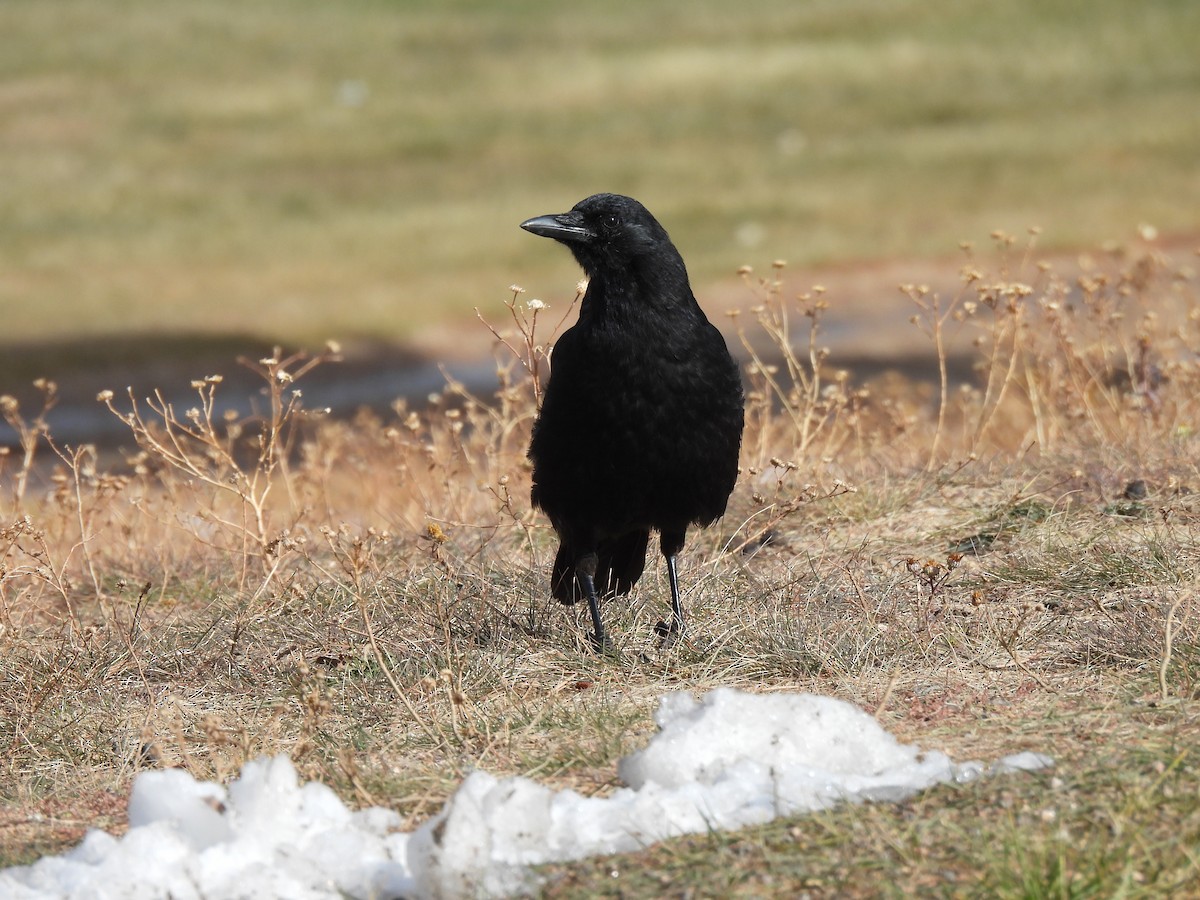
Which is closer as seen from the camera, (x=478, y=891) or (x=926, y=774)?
(x=478, y=891)

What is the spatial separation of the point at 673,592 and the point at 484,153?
24.0 meters

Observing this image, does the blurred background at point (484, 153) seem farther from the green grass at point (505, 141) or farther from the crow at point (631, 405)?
the crow at point (631, 405)

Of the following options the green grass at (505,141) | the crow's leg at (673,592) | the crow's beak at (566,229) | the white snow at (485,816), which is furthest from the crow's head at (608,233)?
the green grass at (505,141)

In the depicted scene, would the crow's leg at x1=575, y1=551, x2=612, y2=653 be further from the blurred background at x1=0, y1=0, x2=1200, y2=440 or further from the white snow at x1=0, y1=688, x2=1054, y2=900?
the blurred background at x1=0, y1=0, x2=1200, y2=440

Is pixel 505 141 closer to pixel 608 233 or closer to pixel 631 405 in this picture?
pixel 608 233

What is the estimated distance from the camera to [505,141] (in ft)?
92.9

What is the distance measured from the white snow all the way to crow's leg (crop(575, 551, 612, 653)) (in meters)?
1.11

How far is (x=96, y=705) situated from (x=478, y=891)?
1890 mm

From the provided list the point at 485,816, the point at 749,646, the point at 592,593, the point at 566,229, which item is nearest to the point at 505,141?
the point at 566,229

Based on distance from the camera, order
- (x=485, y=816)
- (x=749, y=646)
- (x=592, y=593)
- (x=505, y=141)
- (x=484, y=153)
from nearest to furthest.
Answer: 1. (x=485, y=816)
2. (x=749, y=646)
3. (x=592, y=593)
4. (x=484, y=153)
5. (x=505, y=141)

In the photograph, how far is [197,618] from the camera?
5.00 m

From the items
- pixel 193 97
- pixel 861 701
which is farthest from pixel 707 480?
pixel 193 97

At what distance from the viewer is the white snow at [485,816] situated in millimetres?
2795

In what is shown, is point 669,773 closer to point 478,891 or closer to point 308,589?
point 478,891
